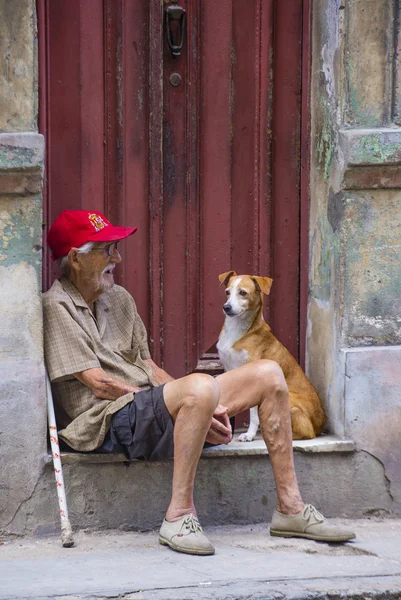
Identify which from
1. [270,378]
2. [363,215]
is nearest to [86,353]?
[270,378]

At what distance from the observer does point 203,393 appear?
4340 millimetres

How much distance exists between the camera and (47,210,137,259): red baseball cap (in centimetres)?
472

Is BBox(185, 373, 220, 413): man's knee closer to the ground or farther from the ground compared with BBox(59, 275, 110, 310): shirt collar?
closer to the ground

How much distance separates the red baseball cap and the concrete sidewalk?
1.34 m

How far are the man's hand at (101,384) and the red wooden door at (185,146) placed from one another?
0.67 m

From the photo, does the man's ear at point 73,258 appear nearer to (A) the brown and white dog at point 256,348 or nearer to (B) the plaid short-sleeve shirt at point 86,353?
(B) the plaid short-sleeve shirt at point 86,353

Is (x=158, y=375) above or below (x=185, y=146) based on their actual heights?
below

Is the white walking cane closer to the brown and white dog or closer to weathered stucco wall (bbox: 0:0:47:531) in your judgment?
weathered stucco wall (bbox: 0:0:47:531)

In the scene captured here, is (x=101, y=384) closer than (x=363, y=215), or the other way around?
(x=101, y=384)

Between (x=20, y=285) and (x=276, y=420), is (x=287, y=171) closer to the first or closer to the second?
(x=276, y=420)

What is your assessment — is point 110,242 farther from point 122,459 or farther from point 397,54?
point 397,54

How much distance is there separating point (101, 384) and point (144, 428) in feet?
0.95

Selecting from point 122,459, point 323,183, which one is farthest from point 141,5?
point 122,459

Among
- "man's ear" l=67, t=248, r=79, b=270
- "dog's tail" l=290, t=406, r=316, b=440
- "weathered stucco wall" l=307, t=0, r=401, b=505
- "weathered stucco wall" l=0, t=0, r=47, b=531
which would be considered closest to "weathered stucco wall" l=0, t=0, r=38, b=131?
"weathered stucco wall" l=0, t=0, r=47, b=531
